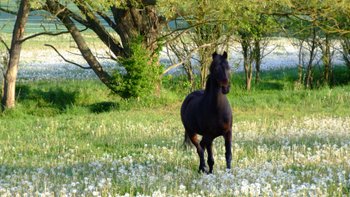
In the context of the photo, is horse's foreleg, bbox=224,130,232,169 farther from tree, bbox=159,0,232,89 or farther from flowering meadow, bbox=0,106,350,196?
tree, bbox=159,0,232,89

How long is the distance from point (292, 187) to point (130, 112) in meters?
13.0

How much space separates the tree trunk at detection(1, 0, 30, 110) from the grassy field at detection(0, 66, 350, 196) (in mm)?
565

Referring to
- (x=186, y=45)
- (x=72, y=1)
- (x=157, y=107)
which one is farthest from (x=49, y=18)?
(x=186, y=45)

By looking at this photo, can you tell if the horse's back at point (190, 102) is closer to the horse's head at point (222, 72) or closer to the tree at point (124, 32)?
the horse's head at point (222, 72)

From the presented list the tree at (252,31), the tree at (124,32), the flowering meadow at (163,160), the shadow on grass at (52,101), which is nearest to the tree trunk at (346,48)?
the tree at (252,31)

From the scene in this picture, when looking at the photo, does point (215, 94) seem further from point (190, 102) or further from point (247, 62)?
point (247, 62)

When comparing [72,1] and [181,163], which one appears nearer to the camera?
[181,163]

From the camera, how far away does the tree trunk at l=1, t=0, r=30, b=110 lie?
22484mm

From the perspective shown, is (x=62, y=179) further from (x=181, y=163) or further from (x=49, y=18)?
(x=49, y=18)

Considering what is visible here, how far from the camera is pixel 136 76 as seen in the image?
23.4m

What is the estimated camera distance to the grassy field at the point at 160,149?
8672mm

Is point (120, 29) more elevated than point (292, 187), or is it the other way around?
point (120, 29)

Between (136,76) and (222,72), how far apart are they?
14.7 meters

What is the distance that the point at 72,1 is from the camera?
70.6ft
